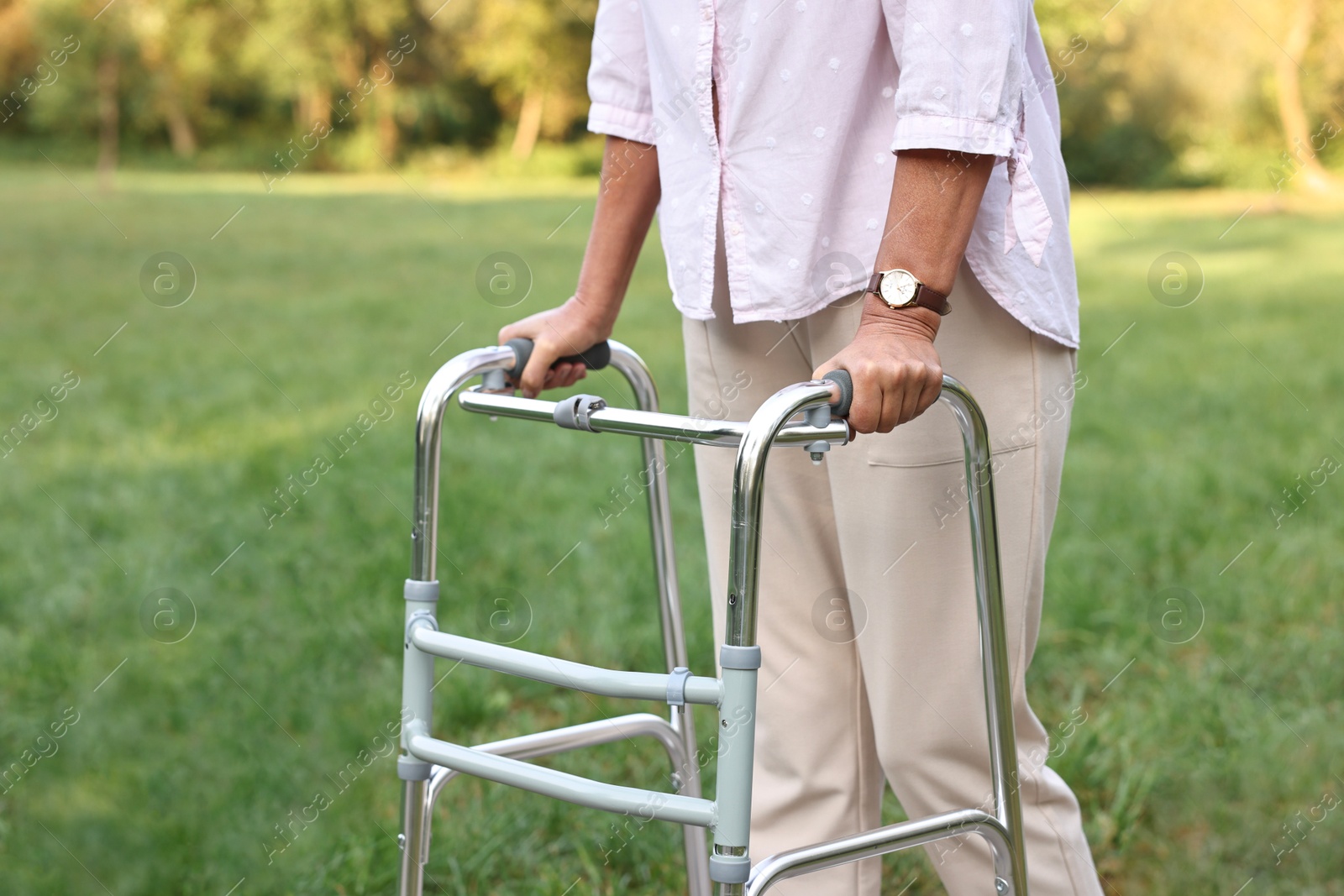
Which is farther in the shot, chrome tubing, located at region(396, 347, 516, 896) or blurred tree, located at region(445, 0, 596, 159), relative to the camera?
blurred tree, located at region(445, 0, 596, 159)

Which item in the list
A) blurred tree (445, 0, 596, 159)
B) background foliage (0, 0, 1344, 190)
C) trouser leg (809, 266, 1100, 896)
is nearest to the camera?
trouser leg (809, 266, 1100, 896)

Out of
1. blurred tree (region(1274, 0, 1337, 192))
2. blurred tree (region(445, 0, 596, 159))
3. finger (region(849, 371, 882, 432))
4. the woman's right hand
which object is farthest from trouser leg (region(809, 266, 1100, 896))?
blurred tree (region(445, 0, 596, 159))

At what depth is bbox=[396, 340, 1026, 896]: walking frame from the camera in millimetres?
1084

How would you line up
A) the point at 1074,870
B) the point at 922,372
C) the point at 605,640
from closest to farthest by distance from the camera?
the point at 922,372 < the point at 1074,870 < the point at 605,640

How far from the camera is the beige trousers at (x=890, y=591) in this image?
1.35m

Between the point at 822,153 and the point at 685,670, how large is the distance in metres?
0.54

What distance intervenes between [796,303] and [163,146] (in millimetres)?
29519

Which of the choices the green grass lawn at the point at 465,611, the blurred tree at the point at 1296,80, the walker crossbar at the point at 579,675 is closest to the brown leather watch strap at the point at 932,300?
the walker crossbar at the point at 579,675

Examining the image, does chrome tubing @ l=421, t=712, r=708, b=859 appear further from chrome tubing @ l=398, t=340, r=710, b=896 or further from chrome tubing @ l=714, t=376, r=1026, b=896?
chrome tubing @ l=714, t=376, r=1026, b=896

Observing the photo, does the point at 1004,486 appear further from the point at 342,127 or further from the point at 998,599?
the point at 342,127

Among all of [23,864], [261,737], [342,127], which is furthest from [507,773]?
[342,127]

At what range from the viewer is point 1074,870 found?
58.0 inches

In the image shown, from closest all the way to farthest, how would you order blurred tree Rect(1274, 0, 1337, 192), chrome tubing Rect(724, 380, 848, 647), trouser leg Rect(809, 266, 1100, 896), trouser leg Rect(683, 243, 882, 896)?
chrome tubing Rect(724, 380, 848, 647) < trouser leg Rect(809, 266, 1100, 896) < trouser leg Rect(683, 243, 882, 896) < blurred tree Rect(1274, 0, 1337, 192)

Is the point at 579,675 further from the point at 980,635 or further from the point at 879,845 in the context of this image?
the point at 980,635
